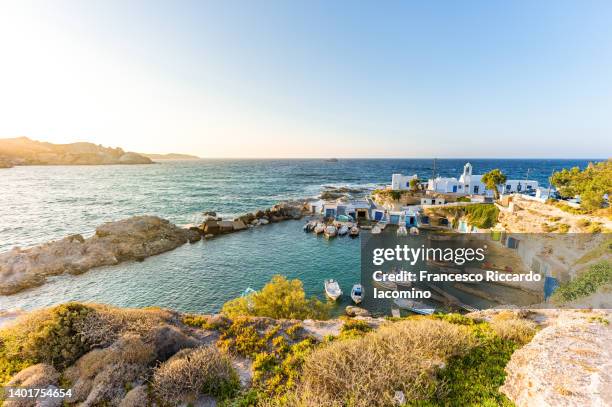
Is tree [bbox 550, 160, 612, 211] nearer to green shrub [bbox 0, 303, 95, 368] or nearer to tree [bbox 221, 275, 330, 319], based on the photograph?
tree [bbox 221, 275, 330, 319]

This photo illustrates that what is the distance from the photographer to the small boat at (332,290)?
26773mm

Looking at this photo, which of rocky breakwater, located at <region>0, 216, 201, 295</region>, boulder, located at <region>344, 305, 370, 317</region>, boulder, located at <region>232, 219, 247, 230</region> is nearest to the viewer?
boulder, located at <region>344, 305, 370, 317</region>

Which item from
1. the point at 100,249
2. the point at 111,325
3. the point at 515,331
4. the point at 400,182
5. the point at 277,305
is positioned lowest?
the point at 100,249

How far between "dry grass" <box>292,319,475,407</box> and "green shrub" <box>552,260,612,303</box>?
21.2m

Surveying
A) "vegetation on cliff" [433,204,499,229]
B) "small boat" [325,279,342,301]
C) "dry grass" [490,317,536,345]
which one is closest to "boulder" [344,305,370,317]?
"small boat" [325,279,342,301]

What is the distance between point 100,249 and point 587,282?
185ft

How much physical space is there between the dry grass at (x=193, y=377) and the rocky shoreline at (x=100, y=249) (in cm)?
3429

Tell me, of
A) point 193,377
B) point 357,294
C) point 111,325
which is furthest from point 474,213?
point 111,325

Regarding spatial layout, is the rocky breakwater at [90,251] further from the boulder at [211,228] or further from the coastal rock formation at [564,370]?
the coastal rock formation at [564,370]

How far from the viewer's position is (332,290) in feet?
90.3

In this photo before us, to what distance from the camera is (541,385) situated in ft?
22.1

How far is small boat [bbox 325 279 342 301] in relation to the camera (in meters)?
26.8

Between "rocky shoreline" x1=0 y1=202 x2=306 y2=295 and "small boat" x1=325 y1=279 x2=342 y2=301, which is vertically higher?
"rocky shoreline" x1=0 y1=202 x2=306 y2=295

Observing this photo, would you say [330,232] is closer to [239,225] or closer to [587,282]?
[239,225]
